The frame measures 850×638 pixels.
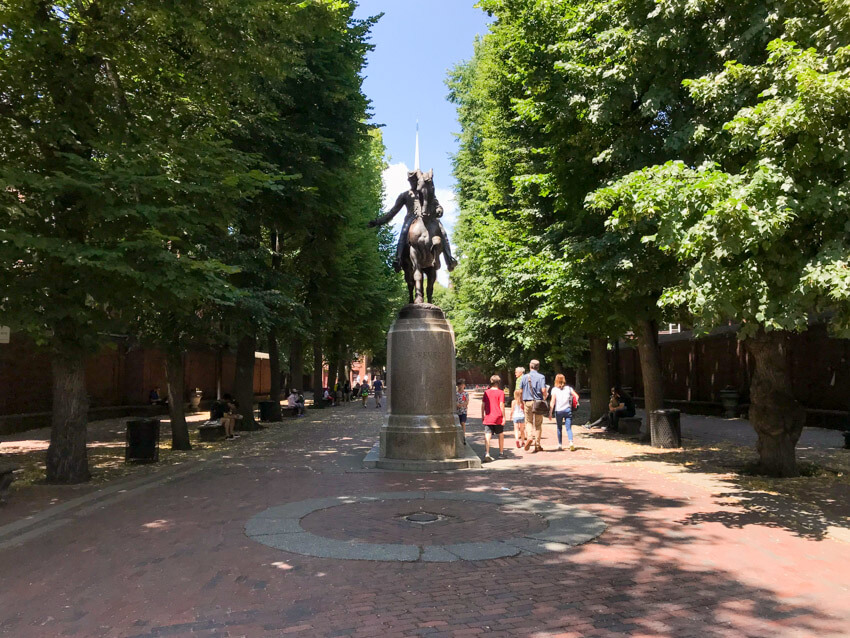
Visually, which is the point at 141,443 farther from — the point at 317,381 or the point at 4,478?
the point at 317,381

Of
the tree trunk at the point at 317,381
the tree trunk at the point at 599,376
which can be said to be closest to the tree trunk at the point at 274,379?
the tree trunk at the point at 317,381

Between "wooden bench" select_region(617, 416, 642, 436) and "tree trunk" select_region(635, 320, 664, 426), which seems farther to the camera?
"wooden bench" select_region(617, 416, 642, 436)

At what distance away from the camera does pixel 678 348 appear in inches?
1080

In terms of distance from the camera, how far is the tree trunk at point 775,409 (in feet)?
32.7

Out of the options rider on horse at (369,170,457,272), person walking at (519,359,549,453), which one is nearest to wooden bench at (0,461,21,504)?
rider on horse at (369,170,457,272)

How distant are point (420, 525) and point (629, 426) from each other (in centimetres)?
1247

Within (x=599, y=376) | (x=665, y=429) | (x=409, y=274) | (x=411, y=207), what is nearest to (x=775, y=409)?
(x=665, y=429)

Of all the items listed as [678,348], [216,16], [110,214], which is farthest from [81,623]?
[678,348]

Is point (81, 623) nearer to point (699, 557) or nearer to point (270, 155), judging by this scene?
point (699, 557)

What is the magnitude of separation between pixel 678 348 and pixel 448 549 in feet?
79.0

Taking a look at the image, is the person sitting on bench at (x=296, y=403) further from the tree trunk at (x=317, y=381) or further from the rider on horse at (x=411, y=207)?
the rider on horse at (x=411, y=207)

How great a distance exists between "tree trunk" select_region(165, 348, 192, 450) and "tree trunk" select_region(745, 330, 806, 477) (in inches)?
462

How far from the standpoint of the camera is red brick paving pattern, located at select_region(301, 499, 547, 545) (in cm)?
656

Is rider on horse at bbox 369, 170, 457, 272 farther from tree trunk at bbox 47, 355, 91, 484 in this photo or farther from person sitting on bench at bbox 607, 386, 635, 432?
person sitting on bench at bbox 607, 386, 635, 432
